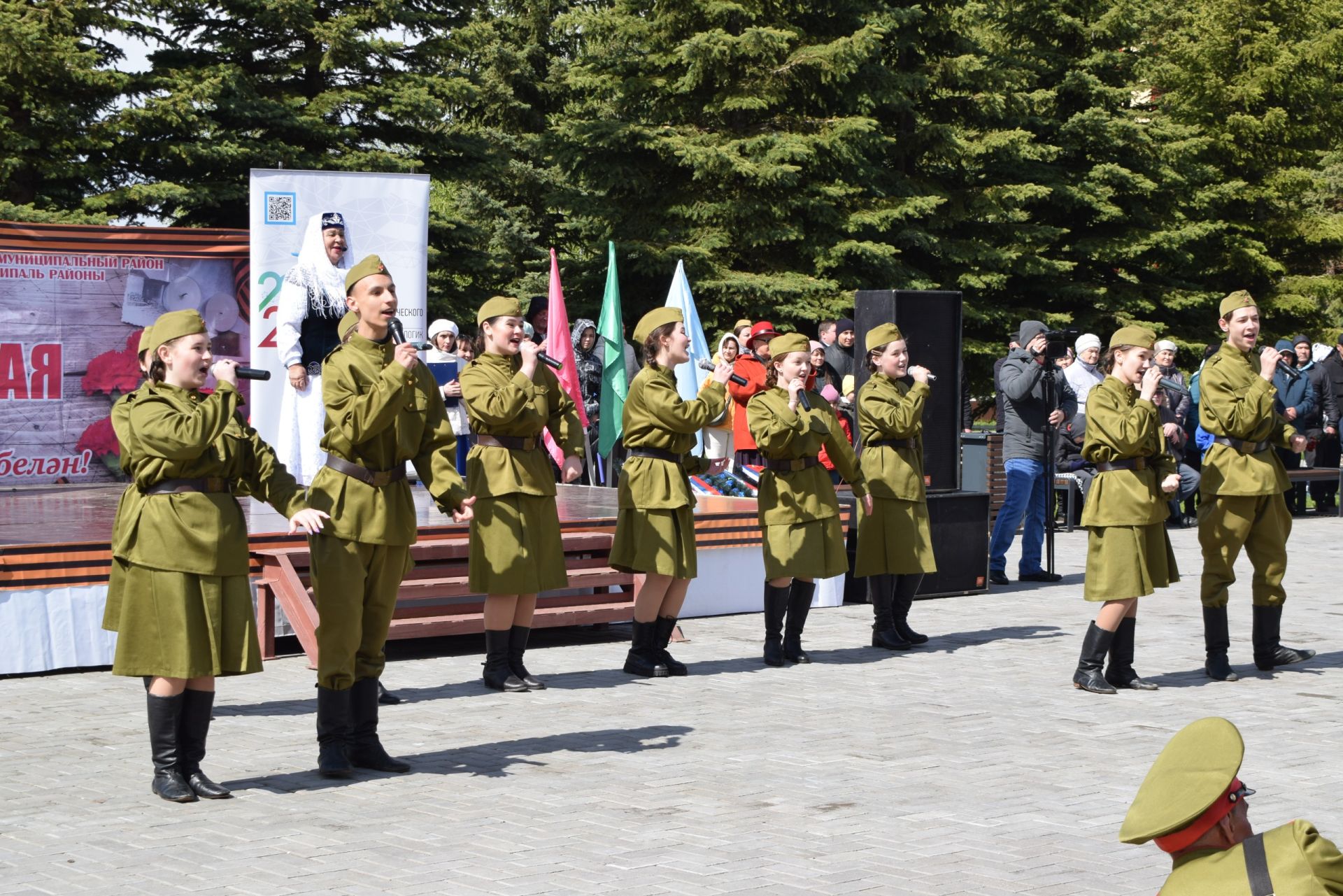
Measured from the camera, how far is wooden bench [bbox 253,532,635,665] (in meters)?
9.89

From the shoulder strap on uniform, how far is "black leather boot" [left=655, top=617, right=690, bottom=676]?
6.61 m

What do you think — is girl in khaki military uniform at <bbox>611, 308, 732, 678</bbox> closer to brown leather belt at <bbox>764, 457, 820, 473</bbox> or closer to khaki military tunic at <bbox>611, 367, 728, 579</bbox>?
khaki military tunic at <bbox>611, 367, 728, 579</bbox>

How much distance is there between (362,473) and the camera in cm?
706

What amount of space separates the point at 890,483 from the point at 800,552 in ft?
3.01

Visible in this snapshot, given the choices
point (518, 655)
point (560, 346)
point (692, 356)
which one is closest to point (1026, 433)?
point (692, 356)

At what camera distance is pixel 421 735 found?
7.98m

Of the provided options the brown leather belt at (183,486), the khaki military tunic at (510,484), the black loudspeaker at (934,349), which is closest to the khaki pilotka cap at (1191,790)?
the brown leather belt at (183,486)

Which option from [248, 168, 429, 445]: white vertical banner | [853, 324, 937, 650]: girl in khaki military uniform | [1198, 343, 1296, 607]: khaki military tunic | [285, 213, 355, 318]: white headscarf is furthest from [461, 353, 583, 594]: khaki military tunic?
[248, 168, 429, 445]: white vertical banner

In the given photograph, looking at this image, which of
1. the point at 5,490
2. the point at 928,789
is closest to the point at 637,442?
the point at 928,789

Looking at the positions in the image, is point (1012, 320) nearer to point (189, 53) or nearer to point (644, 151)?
point (644, 151)

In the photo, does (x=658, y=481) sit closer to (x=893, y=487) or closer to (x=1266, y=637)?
(x=893, y=487)

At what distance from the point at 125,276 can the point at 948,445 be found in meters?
8.29

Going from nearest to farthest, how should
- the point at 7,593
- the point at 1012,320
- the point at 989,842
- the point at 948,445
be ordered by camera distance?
the point at 989,842
the point at 7,593
the point at 948,445
the point at 1012,320

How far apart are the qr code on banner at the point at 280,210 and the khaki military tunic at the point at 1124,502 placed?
23.0 feet
